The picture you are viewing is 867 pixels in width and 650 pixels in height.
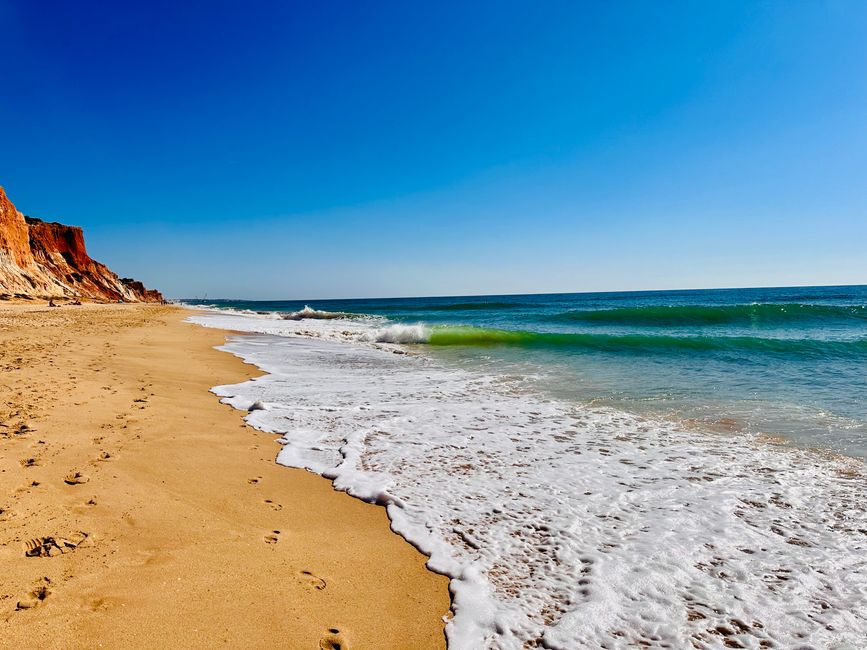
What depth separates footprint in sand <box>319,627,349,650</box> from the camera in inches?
84.1

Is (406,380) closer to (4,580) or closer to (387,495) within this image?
(387,495)

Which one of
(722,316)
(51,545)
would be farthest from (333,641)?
(722,316)

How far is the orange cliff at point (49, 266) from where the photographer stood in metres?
34.5

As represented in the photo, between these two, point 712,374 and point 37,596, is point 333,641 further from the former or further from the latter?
point 712,374

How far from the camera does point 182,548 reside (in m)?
2.80

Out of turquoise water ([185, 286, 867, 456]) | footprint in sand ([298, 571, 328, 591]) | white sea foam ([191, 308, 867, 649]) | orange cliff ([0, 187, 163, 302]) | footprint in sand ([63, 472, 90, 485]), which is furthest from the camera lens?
orange cliff ([0, 187, 163, 302])

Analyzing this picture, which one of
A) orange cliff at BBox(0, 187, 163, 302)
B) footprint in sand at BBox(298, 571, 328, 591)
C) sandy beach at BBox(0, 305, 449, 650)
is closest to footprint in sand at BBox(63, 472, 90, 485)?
Result: sandy beach at BBox(0, 305, 449, 650)

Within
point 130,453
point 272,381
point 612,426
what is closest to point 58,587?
point 130,453

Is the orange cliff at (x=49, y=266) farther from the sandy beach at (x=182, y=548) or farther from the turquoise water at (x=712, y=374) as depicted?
the sandy beach at (x=182, y=548)

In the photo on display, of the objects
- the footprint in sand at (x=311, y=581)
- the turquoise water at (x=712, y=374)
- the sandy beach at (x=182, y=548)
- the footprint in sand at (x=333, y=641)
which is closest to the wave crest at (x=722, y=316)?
the turquoise water at (x=712, y=374)

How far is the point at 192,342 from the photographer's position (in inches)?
575

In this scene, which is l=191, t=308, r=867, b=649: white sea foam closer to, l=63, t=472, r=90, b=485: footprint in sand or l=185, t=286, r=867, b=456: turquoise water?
l=185, t=286, r=867, b=456: turquoise water

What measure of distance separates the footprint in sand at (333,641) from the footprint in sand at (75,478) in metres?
2.59

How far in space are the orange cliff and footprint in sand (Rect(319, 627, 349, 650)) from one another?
40.4m
